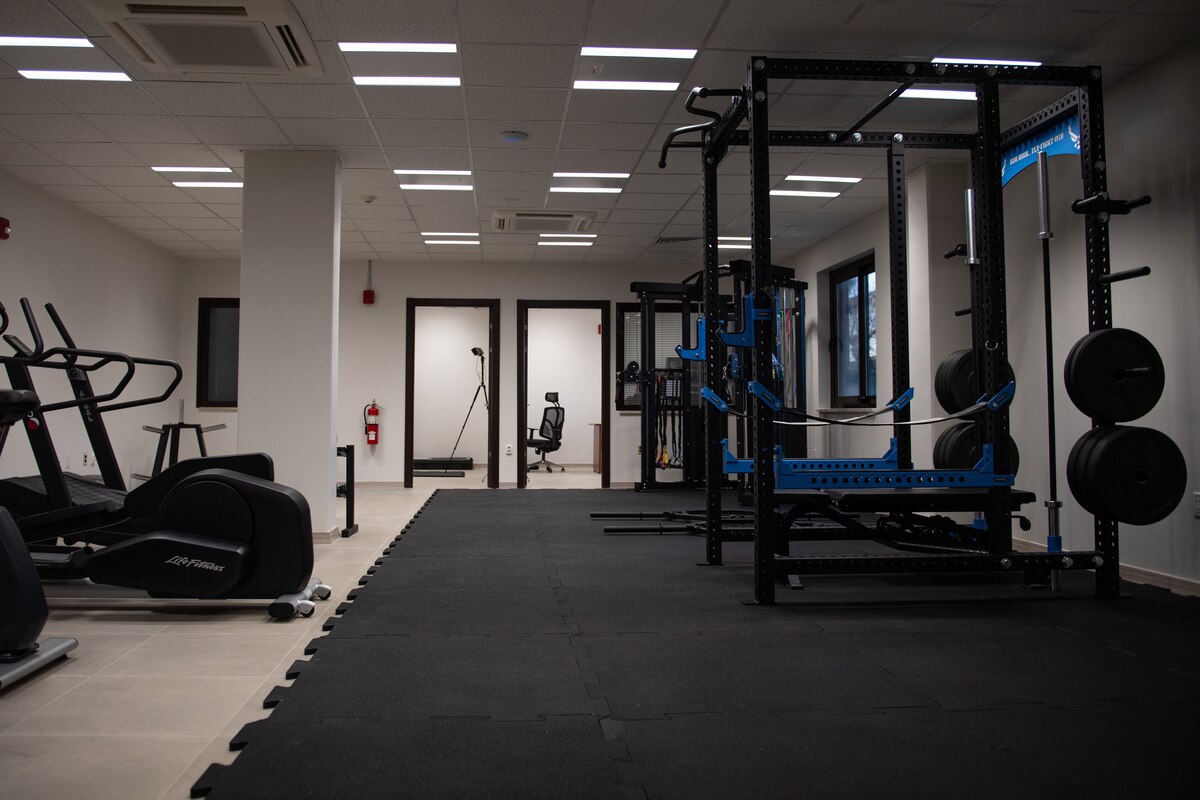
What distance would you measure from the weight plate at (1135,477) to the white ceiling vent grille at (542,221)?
4.78 m

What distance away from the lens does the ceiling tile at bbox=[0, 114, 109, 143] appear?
474 centimetres

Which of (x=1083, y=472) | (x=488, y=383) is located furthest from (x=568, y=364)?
(x=1083, y=472)

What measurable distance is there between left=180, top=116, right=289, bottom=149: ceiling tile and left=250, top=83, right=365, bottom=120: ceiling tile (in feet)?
0.82

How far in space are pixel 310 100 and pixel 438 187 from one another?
174 centimetres

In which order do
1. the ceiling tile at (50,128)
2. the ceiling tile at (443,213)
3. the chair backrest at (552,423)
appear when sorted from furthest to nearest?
the chair backrest at (552,423) → the ceiling tile at (443,213) → the ceiling tile at (50,128)

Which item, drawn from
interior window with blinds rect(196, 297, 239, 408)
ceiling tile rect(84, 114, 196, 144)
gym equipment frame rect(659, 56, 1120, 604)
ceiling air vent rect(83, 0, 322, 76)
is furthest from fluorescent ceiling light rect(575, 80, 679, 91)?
interior window with blinds rect(196, 297, 239, 408)

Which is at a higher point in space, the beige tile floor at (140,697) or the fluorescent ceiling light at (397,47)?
the fluorescent ceiling light at (397,47)

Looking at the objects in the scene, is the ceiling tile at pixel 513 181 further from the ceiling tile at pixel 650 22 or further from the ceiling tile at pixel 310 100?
the ceiling tile at pixel 650 22

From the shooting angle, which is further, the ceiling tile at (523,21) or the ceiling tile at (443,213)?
the ceiling tile at (443,213)

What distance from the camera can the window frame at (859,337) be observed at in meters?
7.48

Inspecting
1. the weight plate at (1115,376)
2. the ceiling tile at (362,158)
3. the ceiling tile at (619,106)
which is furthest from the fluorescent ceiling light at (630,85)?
the weight plate at (1115,376)

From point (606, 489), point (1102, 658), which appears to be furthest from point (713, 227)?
point (606, 489)

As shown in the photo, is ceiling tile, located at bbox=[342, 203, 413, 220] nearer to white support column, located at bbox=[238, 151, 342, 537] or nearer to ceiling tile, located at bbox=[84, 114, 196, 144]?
white support column, located at bbox=[238, 151, 342, 537]

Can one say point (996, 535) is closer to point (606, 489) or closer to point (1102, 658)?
point (1102, 658)
